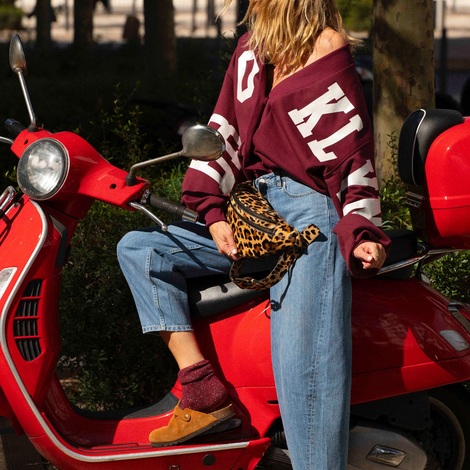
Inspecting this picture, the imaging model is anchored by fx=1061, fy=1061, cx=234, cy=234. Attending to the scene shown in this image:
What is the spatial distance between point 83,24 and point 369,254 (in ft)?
39.3

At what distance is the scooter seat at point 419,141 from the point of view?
10.7 ft

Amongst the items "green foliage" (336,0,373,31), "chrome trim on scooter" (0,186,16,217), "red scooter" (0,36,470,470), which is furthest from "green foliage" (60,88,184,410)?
"green foliage" (336,0,373,31)

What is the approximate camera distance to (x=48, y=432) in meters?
3.29

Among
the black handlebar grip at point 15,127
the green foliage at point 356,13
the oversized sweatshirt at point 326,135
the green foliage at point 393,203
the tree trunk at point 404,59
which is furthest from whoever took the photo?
the green foliage at point 356,13

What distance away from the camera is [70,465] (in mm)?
3348

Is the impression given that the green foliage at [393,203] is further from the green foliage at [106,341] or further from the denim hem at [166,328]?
the denim hem at [166,328]

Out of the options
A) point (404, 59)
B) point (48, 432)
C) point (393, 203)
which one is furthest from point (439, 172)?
point (404, 59)

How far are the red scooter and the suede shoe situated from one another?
4cm

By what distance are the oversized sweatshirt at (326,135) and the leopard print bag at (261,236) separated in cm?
10

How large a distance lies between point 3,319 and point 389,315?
119cm

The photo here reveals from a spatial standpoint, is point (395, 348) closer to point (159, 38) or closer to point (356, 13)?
point (159, 38)

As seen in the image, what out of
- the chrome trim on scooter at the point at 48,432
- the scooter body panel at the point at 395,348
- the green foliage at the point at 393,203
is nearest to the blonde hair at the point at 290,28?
the scooter body panel at the point at 395,348

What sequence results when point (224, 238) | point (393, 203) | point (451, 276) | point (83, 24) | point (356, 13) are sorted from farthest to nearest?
point (356, 13) < point (83, 24) < point (393, 203) < point (451, 276) < point (224, 238)

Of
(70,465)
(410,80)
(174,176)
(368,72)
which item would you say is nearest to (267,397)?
(70,465)
